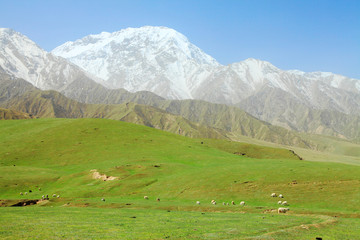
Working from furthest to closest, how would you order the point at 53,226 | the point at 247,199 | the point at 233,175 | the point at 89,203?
the point at 233,175
the point at 247,199
the point at 89,203
the point at 53,226

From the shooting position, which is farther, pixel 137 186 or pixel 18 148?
pixel 18 148

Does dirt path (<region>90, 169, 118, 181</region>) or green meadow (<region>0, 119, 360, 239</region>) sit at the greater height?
green meadow (<region>0, 119, 360, 239</region>)

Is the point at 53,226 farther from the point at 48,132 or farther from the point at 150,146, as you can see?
the point at 48,132

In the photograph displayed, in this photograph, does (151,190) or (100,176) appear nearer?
(151,190)

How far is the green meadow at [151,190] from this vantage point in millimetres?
21406

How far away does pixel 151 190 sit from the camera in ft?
171

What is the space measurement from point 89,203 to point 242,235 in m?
25.7

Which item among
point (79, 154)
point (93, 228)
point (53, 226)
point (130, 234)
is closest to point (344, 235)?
point (130, 234)

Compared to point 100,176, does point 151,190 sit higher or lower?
lower

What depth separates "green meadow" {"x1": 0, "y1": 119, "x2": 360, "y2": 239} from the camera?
70.2ft

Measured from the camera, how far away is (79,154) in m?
94.1

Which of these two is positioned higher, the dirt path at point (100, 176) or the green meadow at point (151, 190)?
the green meadow at point (151, 190)

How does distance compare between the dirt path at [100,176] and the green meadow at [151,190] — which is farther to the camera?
the dirt path at [100,176]

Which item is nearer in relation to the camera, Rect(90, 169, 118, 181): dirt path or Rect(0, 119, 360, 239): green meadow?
Rect(0, 119, 360, 239): green meadow
